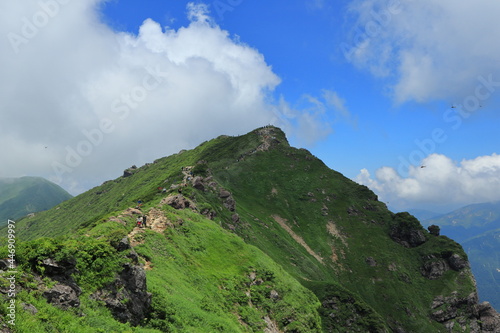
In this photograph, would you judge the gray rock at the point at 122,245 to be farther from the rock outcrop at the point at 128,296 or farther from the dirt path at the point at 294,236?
the dirt path at the point at 294,236

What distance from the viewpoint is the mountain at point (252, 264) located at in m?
20.8

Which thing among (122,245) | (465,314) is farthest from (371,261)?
(122,245)

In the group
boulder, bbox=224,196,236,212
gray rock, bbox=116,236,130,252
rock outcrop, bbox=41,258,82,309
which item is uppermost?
boulder, bbox=224,196,236,212

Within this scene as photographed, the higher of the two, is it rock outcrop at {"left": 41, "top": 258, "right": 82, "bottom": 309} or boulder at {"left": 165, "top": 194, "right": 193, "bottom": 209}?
boulder at {"left": 165, "top": 194, "right": 193, "bottom": 209}

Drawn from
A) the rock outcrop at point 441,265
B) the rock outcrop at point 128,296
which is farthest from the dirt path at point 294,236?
the rock outcrop at point 128,296

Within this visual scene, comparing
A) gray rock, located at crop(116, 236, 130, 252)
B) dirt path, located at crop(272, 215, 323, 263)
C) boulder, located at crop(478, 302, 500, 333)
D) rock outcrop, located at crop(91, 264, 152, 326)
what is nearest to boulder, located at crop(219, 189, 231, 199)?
dirt path, located at crop(272, 215, 323, 263)

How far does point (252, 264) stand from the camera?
52.0 metres

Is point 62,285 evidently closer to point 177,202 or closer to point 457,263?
point 177,202

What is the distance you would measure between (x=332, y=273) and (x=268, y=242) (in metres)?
35.5

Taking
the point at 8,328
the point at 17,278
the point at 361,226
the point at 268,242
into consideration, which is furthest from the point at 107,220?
the point at 361,226

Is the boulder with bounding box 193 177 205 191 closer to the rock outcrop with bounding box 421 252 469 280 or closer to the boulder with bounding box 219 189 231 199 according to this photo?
the boulder with bounding box 219 189 231 199

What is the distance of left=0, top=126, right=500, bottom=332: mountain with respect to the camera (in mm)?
20844

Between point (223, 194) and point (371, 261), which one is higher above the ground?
point (223, 194)

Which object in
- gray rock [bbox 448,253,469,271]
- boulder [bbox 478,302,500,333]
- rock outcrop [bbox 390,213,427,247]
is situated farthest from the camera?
rock outcrop [bbox 390,213,427,247]
